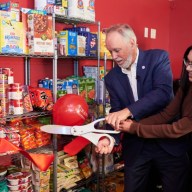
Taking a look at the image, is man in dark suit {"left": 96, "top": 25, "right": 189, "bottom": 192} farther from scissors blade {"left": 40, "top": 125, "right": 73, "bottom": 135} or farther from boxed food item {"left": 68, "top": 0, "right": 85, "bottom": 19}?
boxed food item {"left": 68, "top": 0, "right": 85, "bottom": 19}

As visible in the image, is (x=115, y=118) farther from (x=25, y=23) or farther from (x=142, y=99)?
(x=25, y=23)

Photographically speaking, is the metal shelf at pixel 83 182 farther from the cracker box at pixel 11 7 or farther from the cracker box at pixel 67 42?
the cracker box at pixel 11 7

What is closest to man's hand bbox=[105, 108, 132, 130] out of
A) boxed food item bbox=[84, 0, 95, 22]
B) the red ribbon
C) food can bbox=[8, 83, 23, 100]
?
the red ribbon

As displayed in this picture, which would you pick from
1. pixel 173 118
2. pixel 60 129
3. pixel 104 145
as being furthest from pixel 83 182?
pixel 60 129

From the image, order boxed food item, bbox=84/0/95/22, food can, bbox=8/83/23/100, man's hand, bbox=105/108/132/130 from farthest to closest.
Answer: boxed food item, bbox=84/0/95/22
food can, bbox=8/83/23/100
man's hand, bbox=105/108/132/130

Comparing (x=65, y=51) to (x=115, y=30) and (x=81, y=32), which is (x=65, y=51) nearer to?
(x=81, y=32)

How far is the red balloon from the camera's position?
2049 millimetres

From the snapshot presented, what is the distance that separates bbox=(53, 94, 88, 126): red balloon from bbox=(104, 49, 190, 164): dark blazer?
26cm

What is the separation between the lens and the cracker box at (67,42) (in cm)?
263

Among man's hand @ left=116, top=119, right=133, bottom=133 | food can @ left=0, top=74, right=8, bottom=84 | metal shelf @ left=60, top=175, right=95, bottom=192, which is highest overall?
food can @ left=0, top=74, right=8, bottom=84

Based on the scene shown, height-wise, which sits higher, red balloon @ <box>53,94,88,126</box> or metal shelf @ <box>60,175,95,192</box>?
red balloon @ <box>53,94,88,126</box>

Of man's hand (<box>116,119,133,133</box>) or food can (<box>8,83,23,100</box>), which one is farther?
food can (<box>8,83,23,100</box>)

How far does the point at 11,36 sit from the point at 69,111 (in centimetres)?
67

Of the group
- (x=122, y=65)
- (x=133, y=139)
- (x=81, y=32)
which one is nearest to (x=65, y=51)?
(x=81, y=32)
